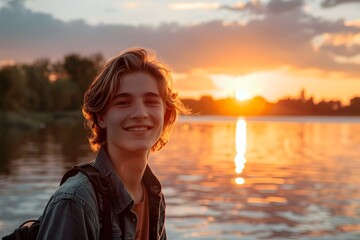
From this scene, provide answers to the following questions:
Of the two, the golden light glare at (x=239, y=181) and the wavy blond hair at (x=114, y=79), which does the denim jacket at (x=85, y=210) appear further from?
the golden light glare at (x=239, y=181)

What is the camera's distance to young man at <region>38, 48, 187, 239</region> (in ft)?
9.35

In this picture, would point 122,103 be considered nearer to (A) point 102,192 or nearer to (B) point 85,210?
(A) point 102,192

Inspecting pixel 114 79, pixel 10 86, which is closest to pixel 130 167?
pixel 114 79

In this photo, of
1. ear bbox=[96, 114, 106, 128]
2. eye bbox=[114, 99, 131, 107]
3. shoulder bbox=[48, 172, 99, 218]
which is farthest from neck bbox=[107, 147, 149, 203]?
shoulder bbox=[48, 172, 99, 218]

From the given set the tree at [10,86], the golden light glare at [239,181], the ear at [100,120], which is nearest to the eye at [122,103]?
the ear at [100,120]

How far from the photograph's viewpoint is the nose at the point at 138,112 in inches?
116

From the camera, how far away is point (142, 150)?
121 inches

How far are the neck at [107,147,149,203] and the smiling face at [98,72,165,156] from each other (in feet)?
0.11

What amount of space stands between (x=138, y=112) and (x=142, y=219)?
2.30ft

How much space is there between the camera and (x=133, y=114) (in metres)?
→ 2.96

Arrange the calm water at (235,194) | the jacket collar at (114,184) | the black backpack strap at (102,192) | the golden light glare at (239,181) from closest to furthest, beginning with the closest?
the black backpack strap at (102,192) < the jacket collar at (114,184) < the calm water at (235,194) < the golden light glare at (239,181)

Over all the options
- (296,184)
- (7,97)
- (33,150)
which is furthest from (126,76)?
(7,97)

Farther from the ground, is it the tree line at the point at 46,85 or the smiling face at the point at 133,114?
the tree line at the point at 46,85

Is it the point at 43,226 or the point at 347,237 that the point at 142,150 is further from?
the point at 347,237
